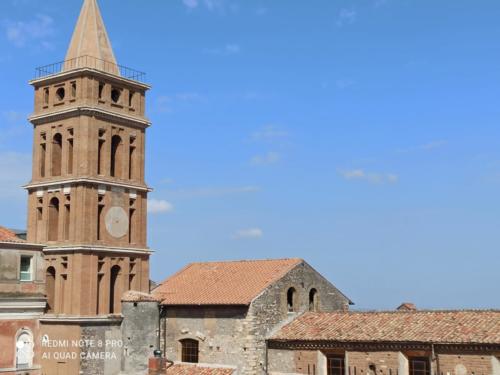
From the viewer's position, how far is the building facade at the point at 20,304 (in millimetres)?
34062

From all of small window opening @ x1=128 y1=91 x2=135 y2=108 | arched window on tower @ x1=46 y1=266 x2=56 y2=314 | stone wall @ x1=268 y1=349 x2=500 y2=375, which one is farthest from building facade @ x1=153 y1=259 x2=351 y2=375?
small window opening @ x1=128 y1=91 x2=135 y2=108

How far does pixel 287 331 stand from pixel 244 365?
2.75m

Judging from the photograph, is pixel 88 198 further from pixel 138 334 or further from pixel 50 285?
pixel 138 334

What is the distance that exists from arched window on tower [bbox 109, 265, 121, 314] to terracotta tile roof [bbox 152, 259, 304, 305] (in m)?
2.45

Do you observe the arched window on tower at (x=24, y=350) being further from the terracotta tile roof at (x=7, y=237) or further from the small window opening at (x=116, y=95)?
the small window opening at (x=116, y=95)

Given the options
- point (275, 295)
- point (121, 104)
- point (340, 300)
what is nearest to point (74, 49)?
point (121, 104)

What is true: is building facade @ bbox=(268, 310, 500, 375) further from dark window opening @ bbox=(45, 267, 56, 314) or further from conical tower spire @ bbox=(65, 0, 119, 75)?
conical tower spire @ bbox=(65, 0, 119, 75)

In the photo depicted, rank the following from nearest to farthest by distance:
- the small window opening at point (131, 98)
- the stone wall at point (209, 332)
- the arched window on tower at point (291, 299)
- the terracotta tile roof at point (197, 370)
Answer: the stone wall at point (209, 332)
the terracotta tile roof at point (197, 370)
the arched window on tower at point (291, 299)
the small window opening at point (131, 98)

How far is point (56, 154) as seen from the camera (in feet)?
124

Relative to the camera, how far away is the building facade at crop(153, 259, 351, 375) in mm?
35062

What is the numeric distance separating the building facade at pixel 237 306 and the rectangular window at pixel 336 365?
348 centimetres

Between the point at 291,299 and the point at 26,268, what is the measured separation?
541 inches

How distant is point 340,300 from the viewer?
40.7m

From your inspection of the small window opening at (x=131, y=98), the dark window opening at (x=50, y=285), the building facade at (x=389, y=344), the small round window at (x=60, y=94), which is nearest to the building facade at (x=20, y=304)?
the dark window opening at (x=50, y=285)
